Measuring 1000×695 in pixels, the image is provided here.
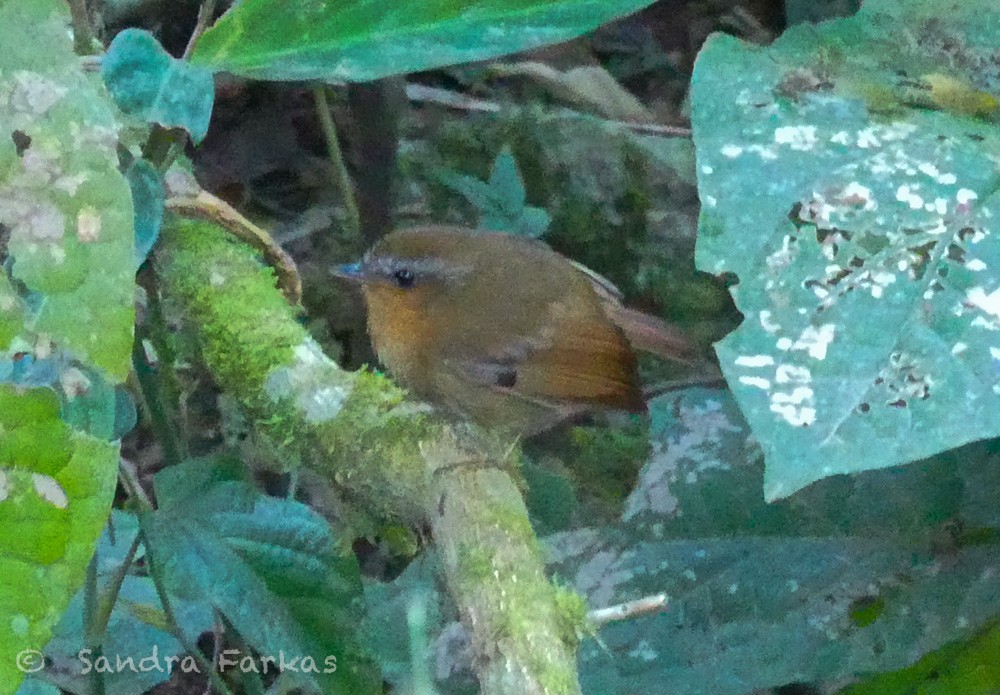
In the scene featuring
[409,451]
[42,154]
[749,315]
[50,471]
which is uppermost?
[42,154]

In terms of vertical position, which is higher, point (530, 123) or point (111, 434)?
point (111, 434)

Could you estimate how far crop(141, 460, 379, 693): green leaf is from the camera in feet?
4.72

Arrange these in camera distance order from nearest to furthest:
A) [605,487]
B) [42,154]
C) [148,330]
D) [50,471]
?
[50,471] → [42,154] → [148,330] → [605,487]

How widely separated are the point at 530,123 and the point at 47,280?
6.86 ft

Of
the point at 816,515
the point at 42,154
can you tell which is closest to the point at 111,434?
the point at 42,154

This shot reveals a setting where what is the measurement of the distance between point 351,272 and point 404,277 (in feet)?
0.47

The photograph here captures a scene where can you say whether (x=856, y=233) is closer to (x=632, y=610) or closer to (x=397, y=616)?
(x=632, y=610)

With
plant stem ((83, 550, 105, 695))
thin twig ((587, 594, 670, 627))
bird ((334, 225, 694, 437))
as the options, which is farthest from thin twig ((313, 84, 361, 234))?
thin twig ((587, 594, 670, 627))

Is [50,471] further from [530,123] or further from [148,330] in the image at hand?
[530,123]

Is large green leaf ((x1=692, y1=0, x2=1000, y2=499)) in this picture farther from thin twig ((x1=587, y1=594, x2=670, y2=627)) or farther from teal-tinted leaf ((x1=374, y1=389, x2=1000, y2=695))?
teal-tinted leaf ((x1=374, y1=389, x2=1000, y2=695))

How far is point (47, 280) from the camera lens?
1.07m

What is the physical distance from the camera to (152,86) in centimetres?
129

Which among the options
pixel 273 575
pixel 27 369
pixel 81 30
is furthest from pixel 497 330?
pixel 27 369

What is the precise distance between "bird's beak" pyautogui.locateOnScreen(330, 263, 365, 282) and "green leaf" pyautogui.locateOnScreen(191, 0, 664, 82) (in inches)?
36.5
